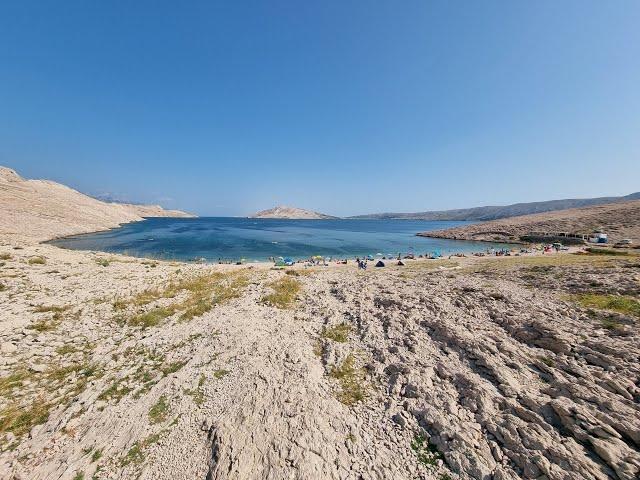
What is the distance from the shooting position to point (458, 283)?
72.4 ft

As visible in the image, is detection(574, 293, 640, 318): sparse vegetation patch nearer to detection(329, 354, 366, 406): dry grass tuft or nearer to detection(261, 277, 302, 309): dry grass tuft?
detection(329, 354, 366, 406): dry grass tuft

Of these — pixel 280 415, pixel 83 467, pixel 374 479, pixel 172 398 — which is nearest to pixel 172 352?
pixel 172 398

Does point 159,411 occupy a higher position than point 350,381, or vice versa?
point 159,411

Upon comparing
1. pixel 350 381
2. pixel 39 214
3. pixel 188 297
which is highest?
Answer: pixel 39 214

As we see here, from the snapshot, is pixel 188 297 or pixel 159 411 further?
pixel 188 297

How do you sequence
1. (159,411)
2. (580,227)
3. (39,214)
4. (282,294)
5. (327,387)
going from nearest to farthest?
(159,411) < (327,387) < (282,294) < (39,214) < (580,227)

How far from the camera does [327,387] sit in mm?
10227

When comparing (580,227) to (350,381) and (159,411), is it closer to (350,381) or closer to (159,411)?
(350,381)

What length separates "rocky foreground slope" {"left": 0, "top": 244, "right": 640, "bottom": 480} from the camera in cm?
723

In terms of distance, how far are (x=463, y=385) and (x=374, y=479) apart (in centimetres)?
469

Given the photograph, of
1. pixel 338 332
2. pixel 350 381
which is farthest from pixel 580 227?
pixel 350 381

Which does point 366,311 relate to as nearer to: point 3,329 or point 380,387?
point 380,387

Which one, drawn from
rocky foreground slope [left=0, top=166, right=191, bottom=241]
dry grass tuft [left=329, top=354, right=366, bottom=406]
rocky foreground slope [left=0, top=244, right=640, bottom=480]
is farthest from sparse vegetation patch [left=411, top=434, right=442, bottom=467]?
rocky foreground slope [left=0, top=166, right=191, bottom=241]

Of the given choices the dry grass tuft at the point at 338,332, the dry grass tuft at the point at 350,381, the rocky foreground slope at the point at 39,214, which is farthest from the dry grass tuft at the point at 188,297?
the rocky foreground slope at the point at 39,214
